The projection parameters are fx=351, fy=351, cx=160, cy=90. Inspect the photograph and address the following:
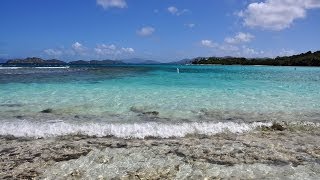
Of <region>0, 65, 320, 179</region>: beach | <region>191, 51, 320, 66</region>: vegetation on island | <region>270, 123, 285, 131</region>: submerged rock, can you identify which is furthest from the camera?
<region>191, 51, 320, 66</region>: vegetation on island

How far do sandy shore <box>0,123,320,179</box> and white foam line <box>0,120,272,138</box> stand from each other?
1.69 ft

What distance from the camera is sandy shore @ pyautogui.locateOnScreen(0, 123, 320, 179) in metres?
5.95

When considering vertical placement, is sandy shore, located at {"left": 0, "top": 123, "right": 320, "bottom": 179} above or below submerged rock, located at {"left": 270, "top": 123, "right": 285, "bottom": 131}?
above

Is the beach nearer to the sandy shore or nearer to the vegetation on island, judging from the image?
the sandy shore

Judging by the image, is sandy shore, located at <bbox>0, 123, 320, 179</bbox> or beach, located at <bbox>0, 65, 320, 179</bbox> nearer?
sandy shore, located at <bbox>0, 123, 320, 179</bbox>

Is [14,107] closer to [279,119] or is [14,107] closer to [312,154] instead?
[279,119]

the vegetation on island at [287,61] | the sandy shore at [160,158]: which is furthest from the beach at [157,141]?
the vegetation on island at [287,61]

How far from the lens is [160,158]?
6.71 metres

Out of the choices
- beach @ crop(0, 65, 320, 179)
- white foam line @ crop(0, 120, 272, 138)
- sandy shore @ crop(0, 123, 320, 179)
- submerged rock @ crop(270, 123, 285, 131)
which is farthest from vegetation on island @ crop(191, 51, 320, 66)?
sandy shore @ crop(0, 123, 320, 179)

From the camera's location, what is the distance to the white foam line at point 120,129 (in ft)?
29.4

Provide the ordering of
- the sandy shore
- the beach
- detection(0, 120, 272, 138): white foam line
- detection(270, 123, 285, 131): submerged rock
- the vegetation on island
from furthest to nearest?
the vegetation on island < detection(270, 123, 285, 131): submerged rock < detection(0, 120, 272, 138): white foam line < the beach < the sandy shore

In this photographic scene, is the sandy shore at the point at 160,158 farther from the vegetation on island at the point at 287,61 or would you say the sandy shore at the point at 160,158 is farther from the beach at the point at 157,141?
the vegetation on island at the point at 287,61

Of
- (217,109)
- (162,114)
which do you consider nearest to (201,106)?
(217,109)

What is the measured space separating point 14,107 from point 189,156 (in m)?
8.81
